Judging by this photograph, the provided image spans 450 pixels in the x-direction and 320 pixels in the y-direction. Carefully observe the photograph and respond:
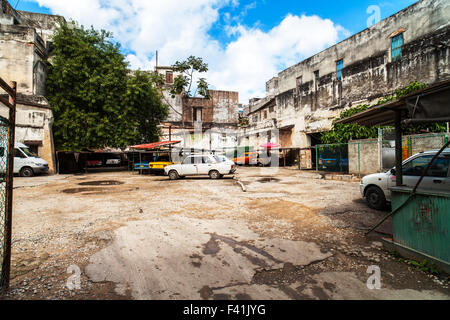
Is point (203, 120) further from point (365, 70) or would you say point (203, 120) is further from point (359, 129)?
point (359, 129)

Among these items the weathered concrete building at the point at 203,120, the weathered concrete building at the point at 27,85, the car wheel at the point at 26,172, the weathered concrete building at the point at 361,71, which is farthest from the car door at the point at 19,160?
the weathered concrete building at the point at 361,71

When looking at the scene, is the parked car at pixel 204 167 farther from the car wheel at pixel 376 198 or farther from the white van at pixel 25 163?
the white van at pixel 25 163

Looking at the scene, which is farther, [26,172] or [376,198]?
[26,172]

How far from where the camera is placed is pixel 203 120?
34156 millimetres

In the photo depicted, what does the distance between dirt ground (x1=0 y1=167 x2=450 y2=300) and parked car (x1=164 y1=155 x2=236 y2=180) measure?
734cm

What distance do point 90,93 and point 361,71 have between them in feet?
67.0

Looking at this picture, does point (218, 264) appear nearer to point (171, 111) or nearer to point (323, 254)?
point (323, 254)

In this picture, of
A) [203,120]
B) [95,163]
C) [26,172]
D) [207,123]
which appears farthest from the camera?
[203,120]

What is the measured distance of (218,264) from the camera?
3.19 meters

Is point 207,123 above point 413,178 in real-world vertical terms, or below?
above

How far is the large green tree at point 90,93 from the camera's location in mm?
17766

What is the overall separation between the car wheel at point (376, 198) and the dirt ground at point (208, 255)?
0.21 m

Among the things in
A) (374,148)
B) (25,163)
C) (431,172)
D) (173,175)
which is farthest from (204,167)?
(25,163)
